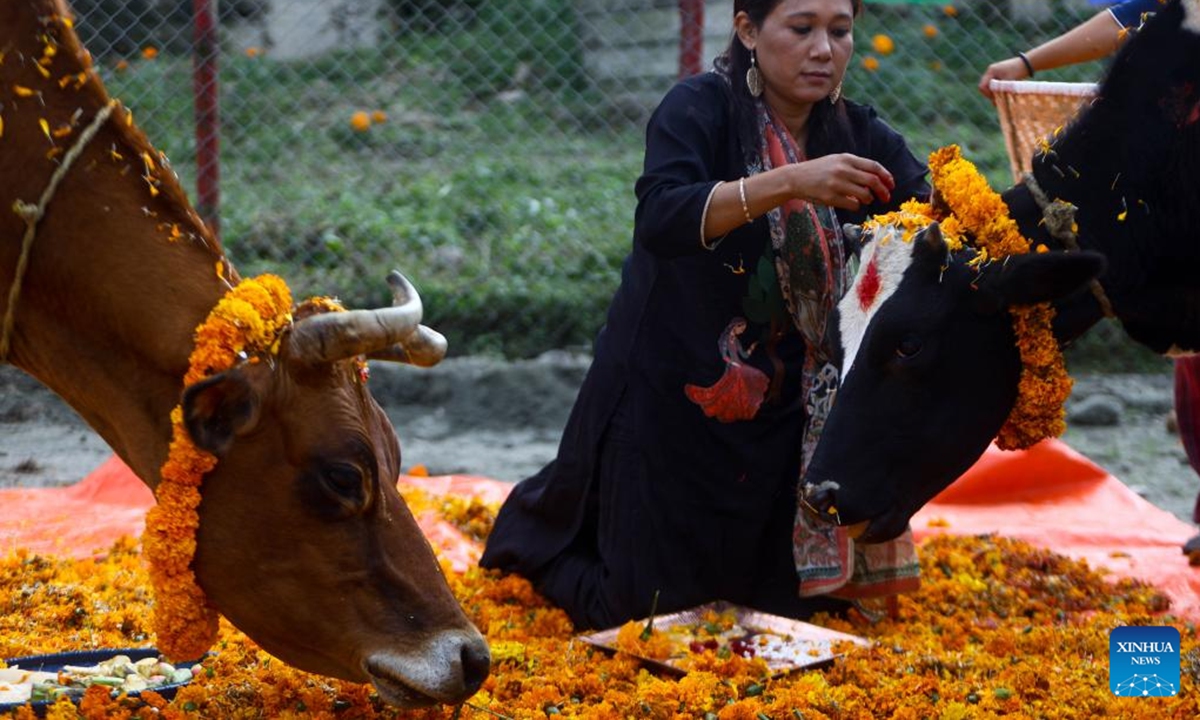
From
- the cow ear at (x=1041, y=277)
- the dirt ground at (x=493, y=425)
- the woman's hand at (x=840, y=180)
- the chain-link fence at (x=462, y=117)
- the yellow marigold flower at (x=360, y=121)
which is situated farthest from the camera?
the yellow marigold flower at (x=360, y=121)

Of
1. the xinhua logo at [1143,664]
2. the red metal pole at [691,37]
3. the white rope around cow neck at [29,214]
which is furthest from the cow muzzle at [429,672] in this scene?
the red metal pole at [691,37]

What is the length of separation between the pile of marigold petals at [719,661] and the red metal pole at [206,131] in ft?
8.76

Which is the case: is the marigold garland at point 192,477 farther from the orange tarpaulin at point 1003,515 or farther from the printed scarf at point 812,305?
the orange tarpaulin at point 1003,515

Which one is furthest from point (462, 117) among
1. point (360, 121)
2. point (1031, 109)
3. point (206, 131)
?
point (1031, 109)

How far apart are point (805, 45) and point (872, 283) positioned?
0.88 metres

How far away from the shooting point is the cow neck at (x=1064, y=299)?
3531 millimetres

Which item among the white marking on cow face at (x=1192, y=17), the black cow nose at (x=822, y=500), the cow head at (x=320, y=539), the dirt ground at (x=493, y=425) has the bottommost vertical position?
the dirt ground at (x=493, y=425)

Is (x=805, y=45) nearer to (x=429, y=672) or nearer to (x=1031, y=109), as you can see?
(x=1031, y=109)

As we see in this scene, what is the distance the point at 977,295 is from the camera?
3463 mm

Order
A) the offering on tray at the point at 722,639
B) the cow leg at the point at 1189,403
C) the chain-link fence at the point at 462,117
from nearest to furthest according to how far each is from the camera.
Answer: the offering on tray at the point at 722,639
the cow leg at the point at 1189,403
the chain-link fence at the point at 462,117

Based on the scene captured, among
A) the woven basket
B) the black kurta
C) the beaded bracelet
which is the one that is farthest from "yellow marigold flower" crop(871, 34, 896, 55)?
the beaded bracelet

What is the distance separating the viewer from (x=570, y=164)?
9.12 m

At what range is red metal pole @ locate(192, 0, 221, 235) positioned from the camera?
7324 mm

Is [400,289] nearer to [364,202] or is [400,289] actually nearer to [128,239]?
[128,239]
